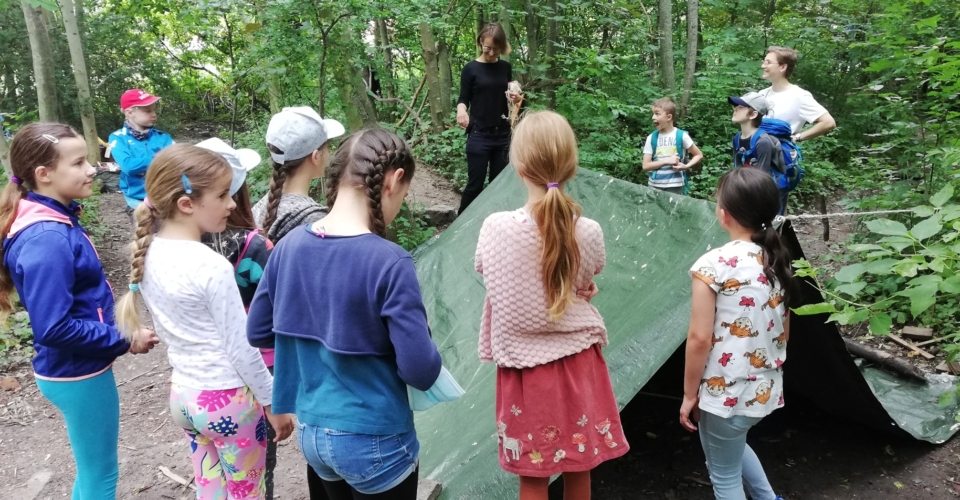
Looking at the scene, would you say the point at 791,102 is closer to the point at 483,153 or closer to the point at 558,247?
the point at 483,153

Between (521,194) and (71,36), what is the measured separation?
273 inches

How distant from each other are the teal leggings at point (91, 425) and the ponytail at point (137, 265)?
0.91ft

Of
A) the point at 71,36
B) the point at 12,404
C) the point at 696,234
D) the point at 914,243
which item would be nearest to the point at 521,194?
the point at 696,234

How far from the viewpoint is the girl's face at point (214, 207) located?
1.72 meters

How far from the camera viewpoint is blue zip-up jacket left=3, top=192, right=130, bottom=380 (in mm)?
1772

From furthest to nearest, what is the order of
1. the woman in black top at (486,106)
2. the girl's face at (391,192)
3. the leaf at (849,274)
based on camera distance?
the woman in black top at (486,106) → the leaf at (849,274) → the girl's face at (391,192)

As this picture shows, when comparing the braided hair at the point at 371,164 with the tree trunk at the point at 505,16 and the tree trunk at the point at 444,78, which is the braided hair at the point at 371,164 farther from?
the tree trunk at the point at 444,78

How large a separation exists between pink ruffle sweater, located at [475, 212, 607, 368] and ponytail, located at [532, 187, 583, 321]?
0.03 meters

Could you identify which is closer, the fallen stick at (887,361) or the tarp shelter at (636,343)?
the tarp shelter at (636,343)

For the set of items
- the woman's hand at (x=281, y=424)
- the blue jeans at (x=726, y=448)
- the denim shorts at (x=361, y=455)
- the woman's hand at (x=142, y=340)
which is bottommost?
the blue jeans at (x=726, y=448)

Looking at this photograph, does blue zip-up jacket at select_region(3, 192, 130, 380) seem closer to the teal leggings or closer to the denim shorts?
the teal leggings

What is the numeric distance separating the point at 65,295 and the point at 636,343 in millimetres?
1888

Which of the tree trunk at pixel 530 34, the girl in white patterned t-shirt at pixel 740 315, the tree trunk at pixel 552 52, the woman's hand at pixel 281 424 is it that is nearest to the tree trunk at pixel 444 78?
the tree trunk at pixel 530 34

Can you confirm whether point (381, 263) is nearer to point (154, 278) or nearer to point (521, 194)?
point (154, 278)
